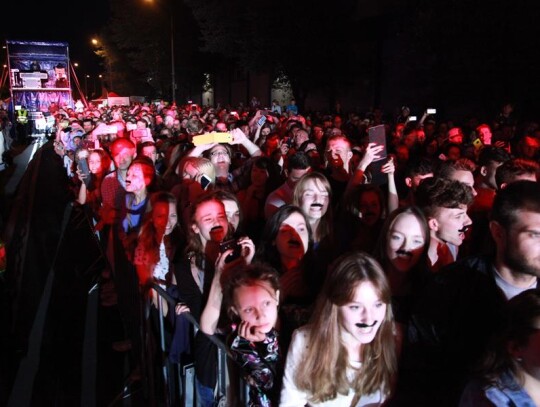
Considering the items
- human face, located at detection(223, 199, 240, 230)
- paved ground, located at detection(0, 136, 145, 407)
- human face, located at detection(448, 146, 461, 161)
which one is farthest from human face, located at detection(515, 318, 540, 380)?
human face, located at detection(448, 146, 461, 161)

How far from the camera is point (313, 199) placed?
4.03 m

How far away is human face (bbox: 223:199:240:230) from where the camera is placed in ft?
13.1

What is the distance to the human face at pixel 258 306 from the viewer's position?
258 centimetres

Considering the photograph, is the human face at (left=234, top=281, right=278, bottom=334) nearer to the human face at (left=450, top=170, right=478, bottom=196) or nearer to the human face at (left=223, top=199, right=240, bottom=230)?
the human face at (left=223, top=199, right=240, bottom=230)

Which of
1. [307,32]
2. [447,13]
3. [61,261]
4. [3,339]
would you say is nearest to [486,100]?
[447,13]

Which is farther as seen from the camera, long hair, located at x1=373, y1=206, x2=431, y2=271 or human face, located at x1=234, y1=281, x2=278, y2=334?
long hair, located at x1=373, y1=206, x2=431, y2=271

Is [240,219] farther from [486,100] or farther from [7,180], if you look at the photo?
[7,180]

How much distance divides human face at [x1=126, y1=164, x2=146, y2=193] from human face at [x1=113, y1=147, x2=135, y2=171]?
1.17 metres

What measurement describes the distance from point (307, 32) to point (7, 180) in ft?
41.7

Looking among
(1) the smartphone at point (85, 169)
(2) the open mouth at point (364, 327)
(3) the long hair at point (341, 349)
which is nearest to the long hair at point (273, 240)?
(3) the long hair at point (341, 349)

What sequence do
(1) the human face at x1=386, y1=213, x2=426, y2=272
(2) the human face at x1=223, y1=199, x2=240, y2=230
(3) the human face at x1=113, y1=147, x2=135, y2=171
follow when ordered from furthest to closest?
1. (3) the human face at x1=113, y1=147, x2=135, y2=171
2. (2) the human face at x1=223, y1=199, x2=240, y2=230
3. (1) the human face at x1=386, y1=213, x2=426, y2=272

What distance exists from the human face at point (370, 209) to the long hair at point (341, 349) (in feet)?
6.47

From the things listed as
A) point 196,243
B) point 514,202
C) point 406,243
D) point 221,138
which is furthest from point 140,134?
point 514,202

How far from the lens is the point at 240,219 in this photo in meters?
4.18
